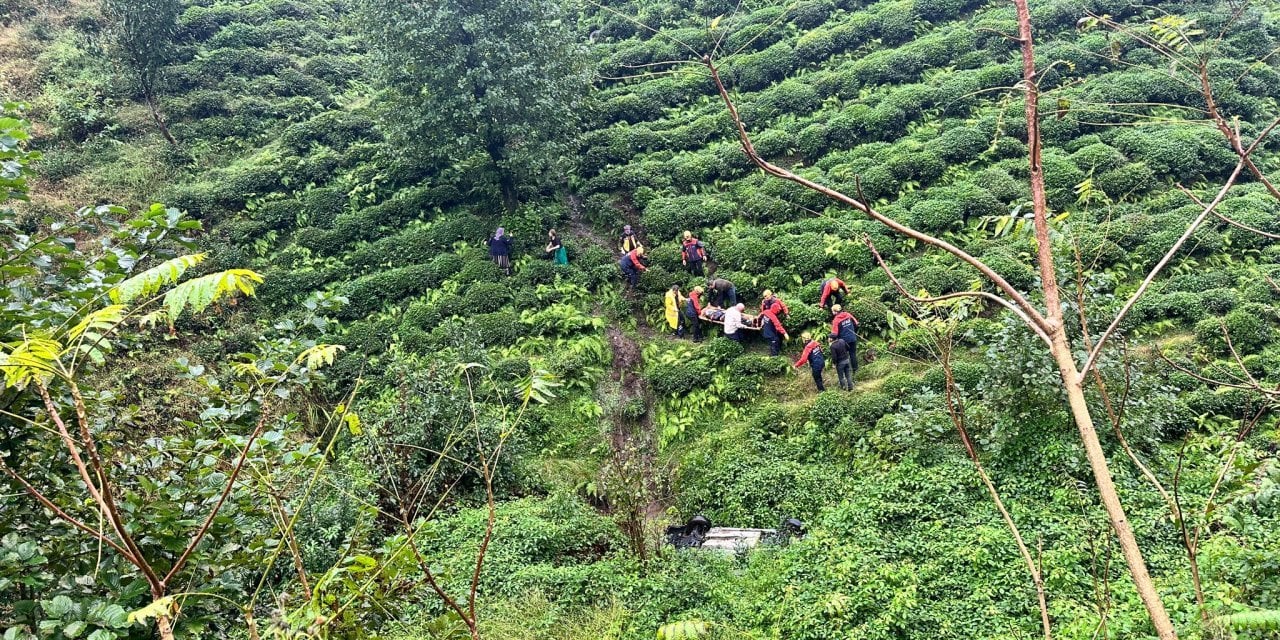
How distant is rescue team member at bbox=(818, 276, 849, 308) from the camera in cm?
1372

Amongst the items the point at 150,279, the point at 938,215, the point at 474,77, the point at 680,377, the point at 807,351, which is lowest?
the point at 680,377

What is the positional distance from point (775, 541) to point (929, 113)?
42.8 feet

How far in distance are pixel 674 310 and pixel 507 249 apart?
14.5 ft

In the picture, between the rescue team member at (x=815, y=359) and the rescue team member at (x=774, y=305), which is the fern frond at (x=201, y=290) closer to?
the rescue team member at (x=815, y=359)

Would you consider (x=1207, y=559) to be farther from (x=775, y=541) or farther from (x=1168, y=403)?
(x=775, y=541)

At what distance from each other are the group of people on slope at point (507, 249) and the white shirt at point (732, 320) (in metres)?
4.55

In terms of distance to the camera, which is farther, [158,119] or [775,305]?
[158,119]

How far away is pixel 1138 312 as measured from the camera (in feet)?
40.0

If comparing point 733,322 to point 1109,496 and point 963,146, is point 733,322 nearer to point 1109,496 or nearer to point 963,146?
point 963,146

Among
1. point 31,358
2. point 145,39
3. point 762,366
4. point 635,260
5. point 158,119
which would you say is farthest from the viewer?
point 158,119

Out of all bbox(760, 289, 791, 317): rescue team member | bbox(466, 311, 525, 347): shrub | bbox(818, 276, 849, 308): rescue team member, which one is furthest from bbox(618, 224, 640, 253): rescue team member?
bbox(818, 276, 849, 308): rescue team member

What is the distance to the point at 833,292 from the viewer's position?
13867 mm

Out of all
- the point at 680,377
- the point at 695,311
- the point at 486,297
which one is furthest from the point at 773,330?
the point at 486,297

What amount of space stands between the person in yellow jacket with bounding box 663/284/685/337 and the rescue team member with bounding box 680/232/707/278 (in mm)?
894
